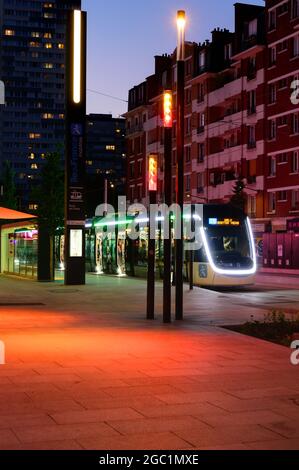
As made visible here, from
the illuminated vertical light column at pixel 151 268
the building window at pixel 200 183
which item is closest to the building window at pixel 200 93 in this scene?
the building window at pixel 200 183

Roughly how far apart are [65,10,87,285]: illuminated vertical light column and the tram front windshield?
18.1ft

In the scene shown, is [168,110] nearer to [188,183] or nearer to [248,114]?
[248,114]

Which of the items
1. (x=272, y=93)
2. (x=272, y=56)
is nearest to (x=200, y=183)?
(x=272, y=93)

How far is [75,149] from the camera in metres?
30.4

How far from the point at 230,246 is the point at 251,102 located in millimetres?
32439

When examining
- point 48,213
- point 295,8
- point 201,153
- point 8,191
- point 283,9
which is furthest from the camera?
point 8,191

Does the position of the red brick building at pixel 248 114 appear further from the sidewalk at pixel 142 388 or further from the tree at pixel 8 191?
the sidewalk at pixel 142 388

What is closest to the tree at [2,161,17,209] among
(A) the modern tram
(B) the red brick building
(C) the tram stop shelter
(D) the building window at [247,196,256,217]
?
(B) the red brick building

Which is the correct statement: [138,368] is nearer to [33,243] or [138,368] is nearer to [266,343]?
[266,343]

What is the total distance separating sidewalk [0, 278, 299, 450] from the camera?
252 inches

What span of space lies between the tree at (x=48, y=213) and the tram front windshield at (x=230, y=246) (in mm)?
7732

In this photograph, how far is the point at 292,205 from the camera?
53.1m

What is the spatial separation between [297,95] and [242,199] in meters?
8.66

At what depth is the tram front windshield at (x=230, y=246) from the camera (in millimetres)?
27766
